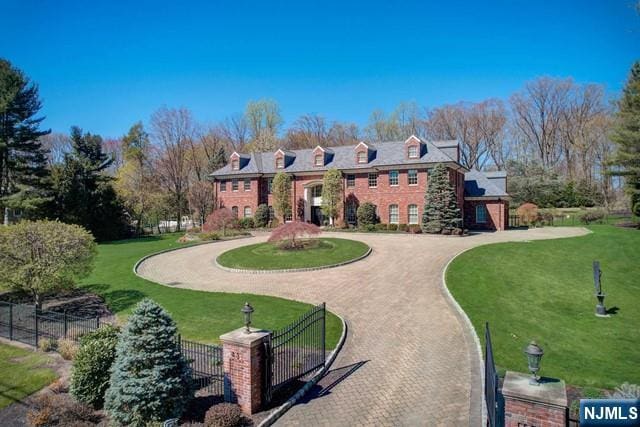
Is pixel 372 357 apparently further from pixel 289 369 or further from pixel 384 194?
pixel 384 194

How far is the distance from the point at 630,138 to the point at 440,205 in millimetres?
14634

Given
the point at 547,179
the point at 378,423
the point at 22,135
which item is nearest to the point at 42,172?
the point at 22,135

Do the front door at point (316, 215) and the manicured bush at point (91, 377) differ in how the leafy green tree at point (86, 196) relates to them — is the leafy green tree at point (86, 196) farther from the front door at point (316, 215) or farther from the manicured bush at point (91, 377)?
the manicured bush at point (91, 377)

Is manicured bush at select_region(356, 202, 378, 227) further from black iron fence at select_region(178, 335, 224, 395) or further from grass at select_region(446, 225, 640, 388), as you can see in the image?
black iron fence at select_region(178, 335, 224, 395)

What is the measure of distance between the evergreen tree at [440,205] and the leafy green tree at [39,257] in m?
26.0

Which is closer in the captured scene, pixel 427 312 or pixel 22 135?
pixel 427 312

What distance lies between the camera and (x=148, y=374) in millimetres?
7176

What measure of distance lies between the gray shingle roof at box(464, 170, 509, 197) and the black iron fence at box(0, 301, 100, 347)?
1374 inches

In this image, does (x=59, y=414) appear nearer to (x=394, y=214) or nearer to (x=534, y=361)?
(x=534, y=361)

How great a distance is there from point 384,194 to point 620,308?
23668mm

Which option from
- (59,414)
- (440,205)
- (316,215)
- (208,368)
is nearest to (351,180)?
(316,215)

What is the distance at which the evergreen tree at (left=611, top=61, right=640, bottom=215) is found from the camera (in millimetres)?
28859

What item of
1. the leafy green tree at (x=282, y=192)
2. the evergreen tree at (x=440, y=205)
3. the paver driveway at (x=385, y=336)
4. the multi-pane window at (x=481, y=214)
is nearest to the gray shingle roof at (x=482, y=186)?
the multi-pane window at (x=481, y=214)

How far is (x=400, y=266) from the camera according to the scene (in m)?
20.6
